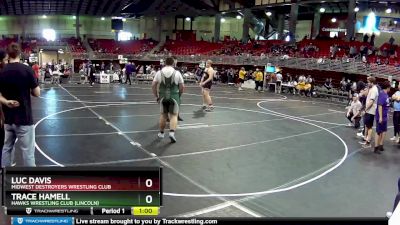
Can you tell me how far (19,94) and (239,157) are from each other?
4893mm

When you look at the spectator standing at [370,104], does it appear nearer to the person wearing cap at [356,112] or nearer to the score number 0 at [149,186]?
the person wearing cap at [356,112]

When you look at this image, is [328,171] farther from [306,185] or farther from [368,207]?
[368,207]

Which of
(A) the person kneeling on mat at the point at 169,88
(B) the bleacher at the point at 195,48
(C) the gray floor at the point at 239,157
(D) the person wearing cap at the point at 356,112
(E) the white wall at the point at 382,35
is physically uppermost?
(E) the white wall at the point at 382,35

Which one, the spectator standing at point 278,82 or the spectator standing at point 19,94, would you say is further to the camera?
the spectator standing at point 278,82

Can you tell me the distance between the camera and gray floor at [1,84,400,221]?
5953 mm

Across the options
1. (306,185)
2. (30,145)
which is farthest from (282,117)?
(30,145)

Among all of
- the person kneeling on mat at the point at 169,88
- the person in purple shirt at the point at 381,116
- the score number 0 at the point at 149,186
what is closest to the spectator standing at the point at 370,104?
the person in purple shirt at the point at 381,116

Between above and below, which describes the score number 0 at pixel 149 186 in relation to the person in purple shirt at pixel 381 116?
above

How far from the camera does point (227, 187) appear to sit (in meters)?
6.61

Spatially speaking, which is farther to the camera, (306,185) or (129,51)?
(129,51)

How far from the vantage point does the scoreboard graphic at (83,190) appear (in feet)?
7.09

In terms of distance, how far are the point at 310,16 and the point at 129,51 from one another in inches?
903

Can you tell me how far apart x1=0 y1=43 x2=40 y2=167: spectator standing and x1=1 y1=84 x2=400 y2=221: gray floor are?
6.19 ft

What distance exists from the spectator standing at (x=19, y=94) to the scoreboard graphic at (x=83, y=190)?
3.58 m
